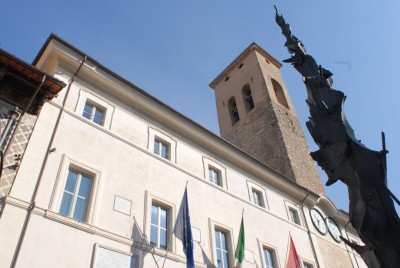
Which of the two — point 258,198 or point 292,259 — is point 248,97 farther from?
point 292,259

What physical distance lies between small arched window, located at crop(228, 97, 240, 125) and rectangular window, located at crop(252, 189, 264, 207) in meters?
13.9

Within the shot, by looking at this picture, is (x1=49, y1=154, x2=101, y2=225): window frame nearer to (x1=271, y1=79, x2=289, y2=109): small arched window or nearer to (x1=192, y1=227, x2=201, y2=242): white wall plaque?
(x1=192, y1=227, x2=201, y2=242): white wall plaque

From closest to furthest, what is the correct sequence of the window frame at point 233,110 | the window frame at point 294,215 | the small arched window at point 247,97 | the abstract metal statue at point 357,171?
the abstract metal statue at point 357,171 → the window frame at point 294,215 → the small arched window at point 247,97 → the window frame at point 233,110

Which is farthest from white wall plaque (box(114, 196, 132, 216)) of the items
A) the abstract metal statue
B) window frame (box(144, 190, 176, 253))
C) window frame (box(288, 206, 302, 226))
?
window frame (box(288, 206, 302, 226))

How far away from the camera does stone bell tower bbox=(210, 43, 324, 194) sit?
21438 mm

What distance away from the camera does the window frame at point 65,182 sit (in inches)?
321

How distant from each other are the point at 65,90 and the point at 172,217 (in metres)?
4.65

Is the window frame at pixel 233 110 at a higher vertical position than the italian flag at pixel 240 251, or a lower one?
higher

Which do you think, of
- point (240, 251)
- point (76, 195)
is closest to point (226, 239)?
point (240, 251)

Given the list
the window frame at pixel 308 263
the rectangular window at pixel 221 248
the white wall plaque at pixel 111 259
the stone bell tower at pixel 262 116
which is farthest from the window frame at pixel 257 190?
the white wall plaque at pixel 111 259

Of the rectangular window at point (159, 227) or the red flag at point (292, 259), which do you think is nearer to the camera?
the rectangular window at point (159, 227)

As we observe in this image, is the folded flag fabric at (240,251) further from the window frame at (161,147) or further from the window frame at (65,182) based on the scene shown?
the window frame at (65,182)

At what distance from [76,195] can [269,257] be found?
23.3 feet

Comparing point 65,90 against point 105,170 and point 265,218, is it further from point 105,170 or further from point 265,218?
point 265,218
